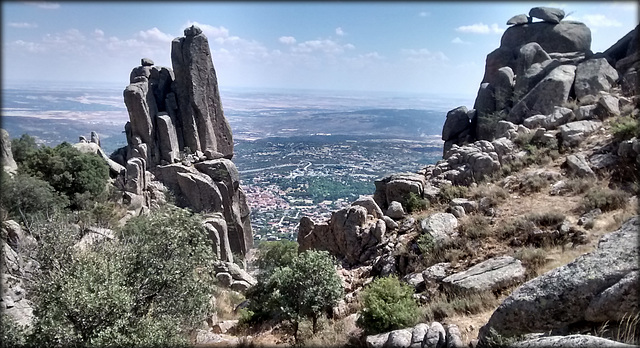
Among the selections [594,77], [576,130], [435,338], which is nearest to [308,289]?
[435,338]

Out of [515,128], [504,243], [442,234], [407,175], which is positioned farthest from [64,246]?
[515,128]

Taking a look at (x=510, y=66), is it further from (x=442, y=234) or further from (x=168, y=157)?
(x=168, y=157)

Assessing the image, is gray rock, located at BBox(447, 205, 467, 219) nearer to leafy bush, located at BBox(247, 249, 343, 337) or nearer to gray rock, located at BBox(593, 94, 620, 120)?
leafy bush, located at BBox(247, 249, 343, 337)

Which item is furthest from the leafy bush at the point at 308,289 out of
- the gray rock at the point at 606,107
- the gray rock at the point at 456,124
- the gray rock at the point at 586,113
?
the gray rock at the point at 456,124

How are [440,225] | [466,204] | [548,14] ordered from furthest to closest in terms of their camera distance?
1. [548,14]
2. [466,204]
3. [440,225]

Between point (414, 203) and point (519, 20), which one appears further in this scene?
point (519, 20)

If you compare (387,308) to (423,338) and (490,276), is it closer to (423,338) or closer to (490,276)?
(423,338)

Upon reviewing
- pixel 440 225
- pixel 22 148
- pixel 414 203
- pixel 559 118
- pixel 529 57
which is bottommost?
pixel 440 225
